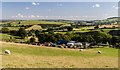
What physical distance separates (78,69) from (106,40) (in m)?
67.6

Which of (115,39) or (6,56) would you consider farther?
(115,39)

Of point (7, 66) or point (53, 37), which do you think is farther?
point (53, 37)

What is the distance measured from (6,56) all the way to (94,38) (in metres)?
68.9

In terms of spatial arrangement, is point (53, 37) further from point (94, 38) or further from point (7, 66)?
point (7, 66)

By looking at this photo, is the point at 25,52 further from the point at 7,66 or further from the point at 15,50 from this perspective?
the point at 7,66

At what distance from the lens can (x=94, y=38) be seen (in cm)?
9169

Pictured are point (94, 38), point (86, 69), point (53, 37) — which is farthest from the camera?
point (94, 38)

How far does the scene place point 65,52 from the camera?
32.5m

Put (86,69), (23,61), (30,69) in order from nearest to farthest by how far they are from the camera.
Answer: (30,69), (86,69), (23,61)

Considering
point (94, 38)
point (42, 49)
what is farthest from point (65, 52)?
point (94, 38)

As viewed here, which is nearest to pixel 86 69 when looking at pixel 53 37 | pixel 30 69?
pixel 30 69

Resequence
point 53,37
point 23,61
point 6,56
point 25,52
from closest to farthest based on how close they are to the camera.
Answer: point 23,61 → point 6,56 → point 25,52 → point 53,37

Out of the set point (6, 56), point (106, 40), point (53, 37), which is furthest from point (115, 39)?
point (6, 56)

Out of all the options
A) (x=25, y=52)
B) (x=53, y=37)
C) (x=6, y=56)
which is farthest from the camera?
(x=53, y=37)
